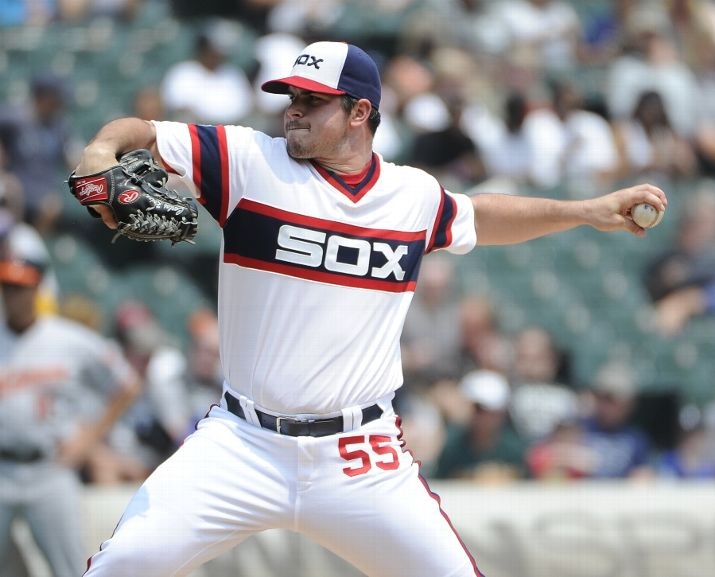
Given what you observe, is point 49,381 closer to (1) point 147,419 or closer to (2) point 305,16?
(1) point 147,419

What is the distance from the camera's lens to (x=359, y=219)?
3.75m

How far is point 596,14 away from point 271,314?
327 inches

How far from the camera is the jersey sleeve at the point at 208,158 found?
11.8 ft

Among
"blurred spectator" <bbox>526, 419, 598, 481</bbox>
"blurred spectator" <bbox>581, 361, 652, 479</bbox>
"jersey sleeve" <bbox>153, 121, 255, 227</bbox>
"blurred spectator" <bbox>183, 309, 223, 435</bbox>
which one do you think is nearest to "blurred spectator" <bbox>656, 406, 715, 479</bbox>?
"blurred spectator" <bbox>581, 361, 652, 479</bbox>

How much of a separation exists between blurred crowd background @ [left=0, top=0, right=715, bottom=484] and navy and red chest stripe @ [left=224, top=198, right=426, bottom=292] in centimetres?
331

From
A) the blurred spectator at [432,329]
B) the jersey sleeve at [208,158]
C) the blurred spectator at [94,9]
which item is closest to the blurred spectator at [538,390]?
the blurred spectator at [432,329]

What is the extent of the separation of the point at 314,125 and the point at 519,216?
0.80 m

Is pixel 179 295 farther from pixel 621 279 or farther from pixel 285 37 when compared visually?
pixel 621 279

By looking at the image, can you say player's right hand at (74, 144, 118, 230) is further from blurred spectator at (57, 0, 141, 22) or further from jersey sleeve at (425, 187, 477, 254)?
blurred spectator at (57, 0, 141, 22)

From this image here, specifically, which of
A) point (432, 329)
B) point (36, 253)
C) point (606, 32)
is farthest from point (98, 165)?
point (606, 32)

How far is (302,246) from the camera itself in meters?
3.66

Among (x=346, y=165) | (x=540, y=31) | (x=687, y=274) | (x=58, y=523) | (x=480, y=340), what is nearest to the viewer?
(x=346, y=165)

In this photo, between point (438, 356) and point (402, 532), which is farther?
point (438, 356)

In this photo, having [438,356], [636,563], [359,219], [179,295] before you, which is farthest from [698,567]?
[179,295]
